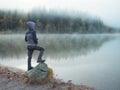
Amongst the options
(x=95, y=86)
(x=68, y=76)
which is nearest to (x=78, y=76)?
(x=68, y=76)

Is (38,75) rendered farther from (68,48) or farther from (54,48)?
(68,48)

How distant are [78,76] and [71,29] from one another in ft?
356

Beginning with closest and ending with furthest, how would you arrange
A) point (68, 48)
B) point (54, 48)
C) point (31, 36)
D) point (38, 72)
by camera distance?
point (38, 72) < point (31, 36) < point (54, 48) < point (68, 48)

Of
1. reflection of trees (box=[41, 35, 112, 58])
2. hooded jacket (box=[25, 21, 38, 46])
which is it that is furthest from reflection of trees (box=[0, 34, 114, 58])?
hooded jacket (box=[25, 21, 38, 46])

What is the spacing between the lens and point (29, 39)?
11688 millimetres

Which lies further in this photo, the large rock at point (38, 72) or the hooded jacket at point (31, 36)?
the hooded jacket at point (31, 36)

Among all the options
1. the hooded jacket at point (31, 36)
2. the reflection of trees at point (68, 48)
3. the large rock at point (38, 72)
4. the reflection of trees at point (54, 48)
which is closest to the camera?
the large rock at point (38, 72)

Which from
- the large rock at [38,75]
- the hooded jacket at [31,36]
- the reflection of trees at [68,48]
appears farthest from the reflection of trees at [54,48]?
the large rock at [38,75]

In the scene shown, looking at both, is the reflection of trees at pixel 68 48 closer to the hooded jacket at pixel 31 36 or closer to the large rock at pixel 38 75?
the hooded jacket at pixel 31 36

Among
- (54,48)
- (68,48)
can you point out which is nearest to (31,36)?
(54,48)

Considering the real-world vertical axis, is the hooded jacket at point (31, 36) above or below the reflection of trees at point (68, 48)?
above

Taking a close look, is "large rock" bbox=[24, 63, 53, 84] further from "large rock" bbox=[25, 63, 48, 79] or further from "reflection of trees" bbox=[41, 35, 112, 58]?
"reflection of trees" bbox=[41, 35, 112, 58]

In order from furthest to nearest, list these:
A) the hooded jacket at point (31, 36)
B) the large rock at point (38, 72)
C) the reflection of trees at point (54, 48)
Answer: the reflection of trees at point (54, 48), the hooded jacket at point (31, 36), the large rock at point (38, 72)

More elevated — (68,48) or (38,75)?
(38,75)
